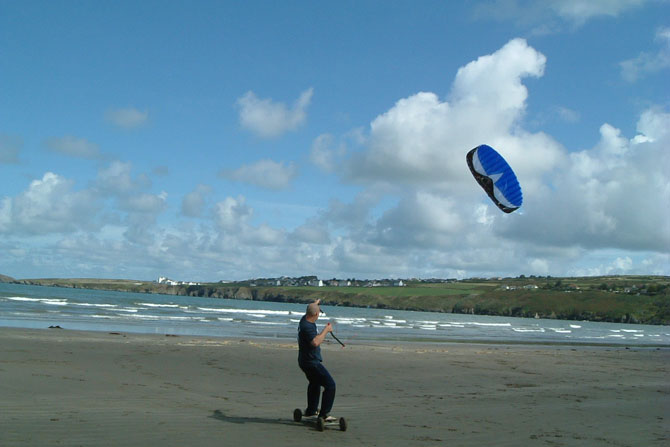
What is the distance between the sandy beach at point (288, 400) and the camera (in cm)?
672

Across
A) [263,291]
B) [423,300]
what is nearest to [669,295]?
→ [423,300]

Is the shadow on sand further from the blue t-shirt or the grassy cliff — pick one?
the grassy cliff

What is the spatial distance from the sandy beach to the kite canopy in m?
4.55

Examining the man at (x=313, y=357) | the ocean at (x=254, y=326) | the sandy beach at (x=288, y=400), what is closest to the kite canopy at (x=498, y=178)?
the sandy beach at (x=288, y=400)

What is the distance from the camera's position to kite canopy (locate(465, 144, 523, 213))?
15641 millimetres

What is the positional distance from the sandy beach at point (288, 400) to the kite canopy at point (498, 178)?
4.55 m

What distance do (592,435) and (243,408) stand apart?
4.77 metres

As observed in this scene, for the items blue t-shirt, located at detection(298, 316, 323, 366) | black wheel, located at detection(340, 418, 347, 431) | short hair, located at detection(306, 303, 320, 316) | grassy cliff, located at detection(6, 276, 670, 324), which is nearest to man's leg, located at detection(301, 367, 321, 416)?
blue t-shirt, located at detection(298, 316, 323, 366)

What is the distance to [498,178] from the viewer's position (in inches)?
619

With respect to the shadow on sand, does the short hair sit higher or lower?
higher

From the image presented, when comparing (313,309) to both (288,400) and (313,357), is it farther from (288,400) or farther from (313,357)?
(288,400)

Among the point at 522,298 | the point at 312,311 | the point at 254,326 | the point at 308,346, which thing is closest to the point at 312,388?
the point at 308,346

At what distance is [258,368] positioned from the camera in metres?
14.4

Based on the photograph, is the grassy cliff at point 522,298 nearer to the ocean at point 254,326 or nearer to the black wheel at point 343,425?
the ocean at point 254,326
